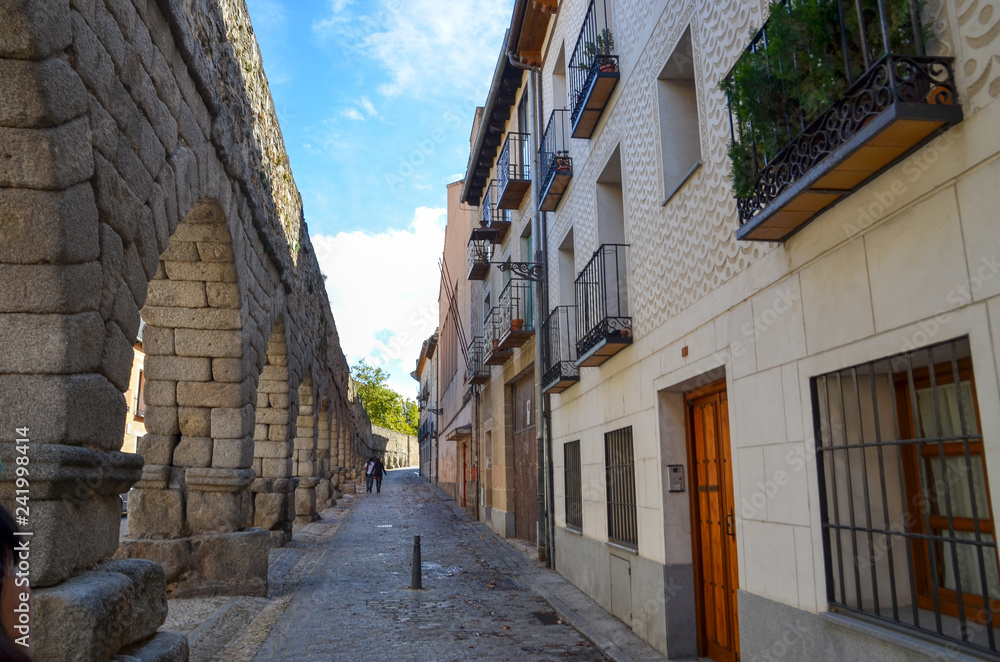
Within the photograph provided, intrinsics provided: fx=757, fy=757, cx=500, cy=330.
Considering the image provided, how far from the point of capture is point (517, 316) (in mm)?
13438

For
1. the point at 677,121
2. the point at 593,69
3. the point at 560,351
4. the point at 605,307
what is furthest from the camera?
the point at 560,351

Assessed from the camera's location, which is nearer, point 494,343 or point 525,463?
point 525,463

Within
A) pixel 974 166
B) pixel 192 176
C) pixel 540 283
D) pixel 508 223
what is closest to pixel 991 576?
pixel 974 166

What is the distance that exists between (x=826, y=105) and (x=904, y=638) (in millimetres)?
2303


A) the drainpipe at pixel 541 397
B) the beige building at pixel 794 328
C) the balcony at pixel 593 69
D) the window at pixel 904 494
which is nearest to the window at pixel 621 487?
the beige building at pixel 794 328

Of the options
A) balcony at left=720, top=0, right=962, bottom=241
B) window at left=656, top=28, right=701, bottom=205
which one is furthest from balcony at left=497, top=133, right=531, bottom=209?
balcony at left=720, top=0, right=962, bottom=241

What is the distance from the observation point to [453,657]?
6008mm

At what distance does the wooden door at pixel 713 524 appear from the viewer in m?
5.55

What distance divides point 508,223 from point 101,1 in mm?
10828

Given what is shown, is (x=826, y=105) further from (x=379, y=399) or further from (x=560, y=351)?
(x=379, y=399)

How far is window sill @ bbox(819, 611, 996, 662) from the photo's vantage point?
2.80 meters

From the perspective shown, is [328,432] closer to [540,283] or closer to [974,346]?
[540,283]

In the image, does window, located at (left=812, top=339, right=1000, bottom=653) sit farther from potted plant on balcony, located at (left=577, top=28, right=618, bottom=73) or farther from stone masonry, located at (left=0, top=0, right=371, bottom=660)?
potted plant on balcony, located at (left=577, top=28, right=618, bottom=73)
